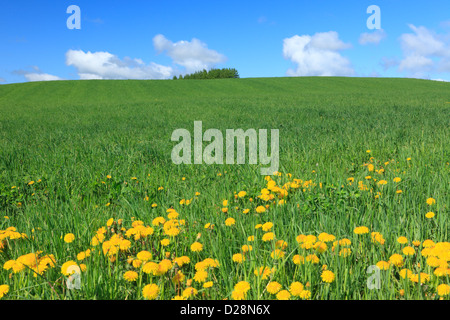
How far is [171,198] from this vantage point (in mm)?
3090

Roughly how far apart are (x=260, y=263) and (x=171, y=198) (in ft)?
5.21

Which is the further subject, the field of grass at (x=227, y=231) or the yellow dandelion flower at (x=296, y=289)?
the field of grass at (x=227, y=231)

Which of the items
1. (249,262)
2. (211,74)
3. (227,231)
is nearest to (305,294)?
(249,262)

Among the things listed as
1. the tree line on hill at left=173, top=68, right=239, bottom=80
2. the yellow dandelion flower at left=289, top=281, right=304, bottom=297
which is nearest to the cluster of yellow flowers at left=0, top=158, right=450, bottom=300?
the yellow dandelion flower at left=289, top=281, right=304, bottom=297

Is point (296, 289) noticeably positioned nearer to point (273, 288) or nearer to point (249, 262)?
point (273, 288)

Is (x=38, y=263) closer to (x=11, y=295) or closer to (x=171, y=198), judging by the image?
(x=11, y=295)

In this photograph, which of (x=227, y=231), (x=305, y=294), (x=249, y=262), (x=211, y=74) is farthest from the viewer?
(x=211, y=74)

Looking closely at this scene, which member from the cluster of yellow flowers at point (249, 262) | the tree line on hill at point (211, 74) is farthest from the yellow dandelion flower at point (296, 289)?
the tree line on hill at point (211, 74)

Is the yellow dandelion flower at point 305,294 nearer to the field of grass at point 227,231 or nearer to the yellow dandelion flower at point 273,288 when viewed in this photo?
the field of grass at point 227,231

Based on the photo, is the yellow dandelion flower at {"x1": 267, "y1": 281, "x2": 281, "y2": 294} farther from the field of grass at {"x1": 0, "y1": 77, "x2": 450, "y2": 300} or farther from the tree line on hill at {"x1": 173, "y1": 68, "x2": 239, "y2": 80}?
the tree line on hill at {"x1": 173, "y1": 68, "x2": 239, "y2": 80}

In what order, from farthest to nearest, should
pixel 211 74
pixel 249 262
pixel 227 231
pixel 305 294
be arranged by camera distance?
pixel 211 74, pixel 227 231, pixel 249 262, pixel 305 294

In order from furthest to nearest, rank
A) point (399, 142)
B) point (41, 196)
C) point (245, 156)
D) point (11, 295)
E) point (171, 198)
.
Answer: point (399, 142) → point (245, 156) → point (41, 196) → point (171, 198) → point (11, 295)
